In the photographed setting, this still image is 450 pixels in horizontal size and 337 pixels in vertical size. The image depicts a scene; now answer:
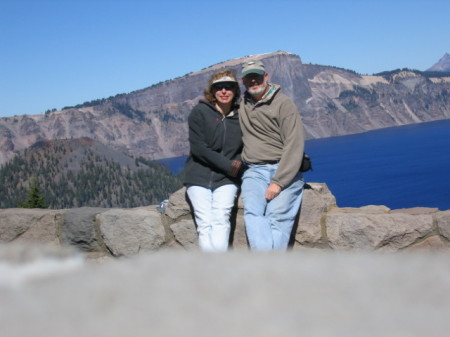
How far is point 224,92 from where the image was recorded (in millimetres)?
4543

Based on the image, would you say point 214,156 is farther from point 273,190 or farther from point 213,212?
point 273,190

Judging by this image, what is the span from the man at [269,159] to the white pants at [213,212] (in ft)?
0.59

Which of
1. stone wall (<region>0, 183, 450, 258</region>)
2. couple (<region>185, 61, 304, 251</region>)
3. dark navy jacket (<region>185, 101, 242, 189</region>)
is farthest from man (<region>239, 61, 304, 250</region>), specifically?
stone wall (<region>0, 183, 450, 258</region>)

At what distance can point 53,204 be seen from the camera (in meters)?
117

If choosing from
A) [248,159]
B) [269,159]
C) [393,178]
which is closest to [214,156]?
[248,159]

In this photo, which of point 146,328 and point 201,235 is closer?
point 146,328

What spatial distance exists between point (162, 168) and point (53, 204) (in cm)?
2908

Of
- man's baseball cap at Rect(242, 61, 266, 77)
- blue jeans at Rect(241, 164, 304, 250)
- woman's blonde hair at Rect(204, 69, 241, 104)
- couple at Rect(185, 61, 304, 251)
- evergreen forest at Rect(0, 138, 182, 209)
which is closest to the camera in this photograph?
blue jeans at Rect(241, 164, 304, 250)

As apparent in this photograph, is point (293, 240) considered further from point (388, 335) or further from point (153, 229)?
point (388, 335)

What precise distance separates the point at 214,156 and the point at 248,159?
30cm

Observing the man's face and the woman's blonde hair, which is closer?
the man's face

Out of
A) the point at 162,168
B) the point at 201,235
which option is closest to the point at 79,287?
the point at 201,235

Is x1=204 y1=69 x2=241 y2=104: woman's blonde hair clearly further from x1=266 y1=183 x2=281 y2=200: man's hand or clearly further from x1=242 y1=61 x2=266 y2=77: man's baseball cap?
x1=266 y1=183 x2=281 y2=200: man's hand

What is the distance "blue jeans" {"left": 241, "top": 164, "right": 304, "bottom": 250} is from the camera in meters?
3.90
